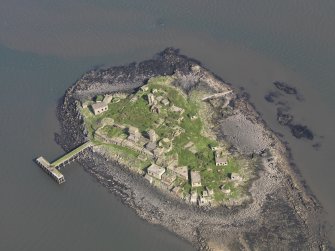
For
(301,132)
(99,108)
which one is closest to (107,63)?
(99,108)

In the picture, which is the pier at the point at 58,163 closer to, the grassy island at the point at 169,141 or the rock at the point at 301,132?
the grassy island at the point at 169,141

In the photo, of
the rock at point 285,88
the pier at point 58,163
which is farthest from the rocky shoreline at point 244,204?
the rock at point 285,88

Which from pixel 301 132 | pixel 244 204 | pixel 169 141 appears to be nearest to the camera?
pixel 244 204

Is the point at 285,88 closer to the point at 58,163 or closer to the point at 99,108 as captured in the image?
the point at 99,108

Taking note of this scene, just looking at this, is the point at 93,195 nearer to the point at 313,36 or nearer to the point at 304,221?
the point at 304,221

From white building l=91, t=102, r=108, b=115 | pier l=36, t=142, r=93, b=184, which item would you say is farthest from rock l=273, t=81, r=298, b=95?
pier l=36, t=142, r=93, b=184

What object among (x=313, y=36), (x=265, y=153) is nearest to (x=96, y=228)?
(x=265, y=153)
